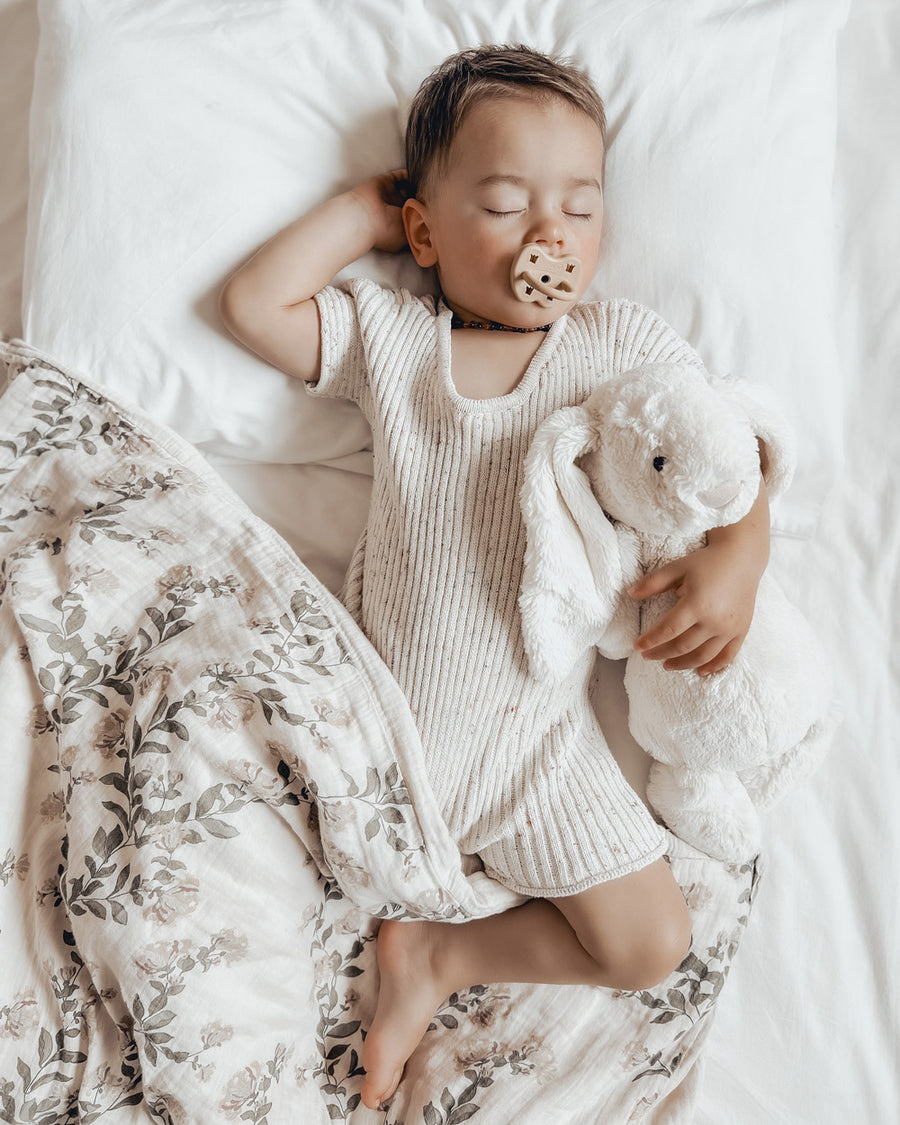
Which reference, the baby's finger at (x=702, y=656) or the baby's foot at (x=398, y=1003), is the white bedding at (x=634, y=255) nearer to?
the baby's finger at (x=702, y=656)

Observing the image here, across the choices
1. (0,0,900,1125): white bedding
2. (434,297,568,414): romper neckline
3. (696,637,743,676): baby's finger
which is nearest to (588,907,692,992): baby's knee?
(0,0,900,1125): white bedding

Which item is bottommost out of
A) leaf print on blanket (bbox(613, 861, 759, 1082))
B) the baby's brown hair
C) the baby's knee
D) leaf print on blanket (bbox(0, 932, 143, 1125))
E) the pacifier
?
leaf print on blanket (bbox(0, 932, 143, 1125))

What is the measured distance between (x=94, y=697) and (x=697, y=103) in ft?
3.02

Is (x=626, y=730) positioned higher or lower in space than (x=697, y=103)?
lower

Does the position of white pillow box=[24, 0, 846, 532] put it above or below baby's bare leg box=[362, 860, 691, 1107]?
above

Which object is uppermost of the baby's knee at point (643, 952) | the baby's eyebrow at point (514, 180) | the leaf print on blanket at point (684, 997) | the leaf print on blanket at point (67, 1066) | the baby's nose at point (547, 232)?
the baby's eyebrow at point (514, 180)

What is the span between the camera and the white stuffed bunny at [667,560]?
0.83 metres

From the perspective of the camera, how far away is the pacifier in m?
0.96

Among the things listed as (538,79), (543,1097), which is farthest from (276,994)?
(538,79)

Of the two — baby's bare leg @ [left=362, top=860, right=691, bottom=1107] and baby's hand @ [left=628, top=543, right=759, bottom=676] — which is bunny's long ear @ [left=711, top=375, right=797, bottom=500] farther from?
baby's bare leg @ [left=362, top=860, right=691, bottom=1107]

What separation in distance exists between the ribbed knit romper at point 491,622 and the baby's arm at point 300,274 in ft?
0.27

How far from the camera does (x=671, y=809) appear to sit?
998mm

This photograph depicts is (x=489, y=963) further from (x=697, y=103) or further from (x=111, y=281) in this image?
(x=697, y=103)

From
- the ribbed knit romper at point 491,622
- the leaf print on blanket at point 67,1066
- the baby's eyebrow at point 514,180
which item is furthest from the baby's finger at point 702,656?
the leaf print on blanket at point 67,1066
